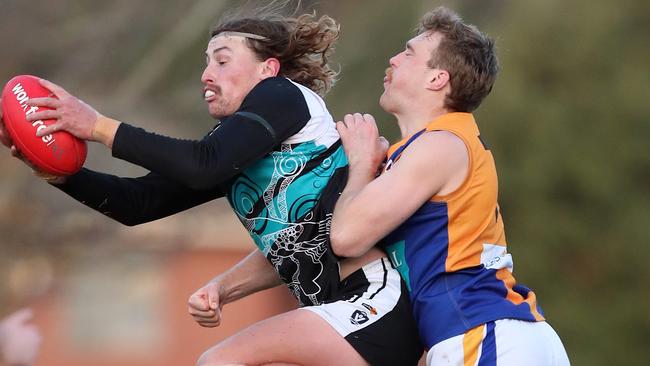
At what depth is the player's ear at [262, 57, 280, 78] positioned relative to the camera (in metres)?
4.36

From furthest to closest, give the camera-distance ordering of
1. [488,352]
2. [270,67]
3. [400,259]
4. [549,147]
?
[549,147], [270,67], [400,259], [488,352]

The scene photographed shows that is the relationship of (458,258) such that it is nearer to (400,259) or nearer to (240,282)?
(400,259)

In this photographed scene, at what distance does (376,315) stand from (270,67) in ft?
3.34

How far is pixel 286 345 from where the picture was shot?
3832mm

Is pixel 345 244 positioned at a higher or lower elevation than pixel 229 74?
lower

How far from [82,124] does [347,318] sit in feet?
3.58

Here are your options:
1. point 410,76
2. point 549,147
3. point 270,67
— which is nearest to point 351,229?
point 410,76

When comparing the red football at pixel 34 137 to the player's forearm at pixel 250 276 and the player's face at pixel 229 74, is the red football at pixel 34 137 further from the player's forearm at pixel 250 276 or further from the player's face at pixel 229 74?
the player's forearm at pixel 250 276

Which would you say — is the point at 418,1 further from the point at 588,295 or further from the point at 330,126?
the point at 330,126

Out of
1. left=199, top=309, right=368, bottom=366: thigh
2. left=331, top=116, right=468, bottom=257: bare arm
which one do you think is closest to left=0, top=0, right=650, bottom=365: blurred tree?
left=331, top=116, right=468, bottom=257: bare arm

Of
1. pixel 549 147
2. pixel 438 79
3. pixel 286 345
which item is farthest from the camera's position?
pixel 549 147

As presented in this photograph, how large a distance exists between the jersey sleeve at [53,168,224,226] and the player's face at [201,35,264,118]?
34 centimetres

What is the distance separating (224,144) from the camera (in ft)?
13.0

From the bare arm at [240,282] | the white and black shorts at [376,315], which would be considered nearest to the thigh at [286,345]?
the white and black shorts at [376,315]
